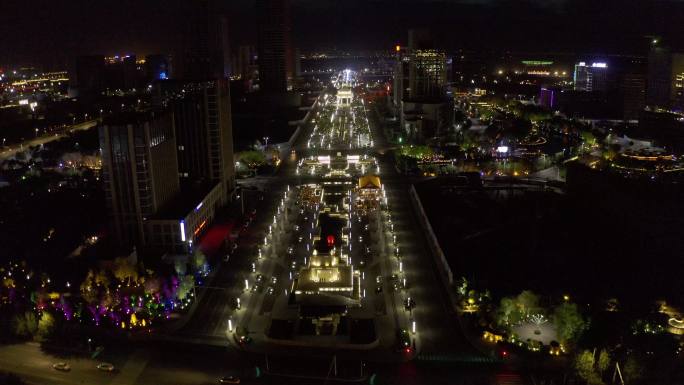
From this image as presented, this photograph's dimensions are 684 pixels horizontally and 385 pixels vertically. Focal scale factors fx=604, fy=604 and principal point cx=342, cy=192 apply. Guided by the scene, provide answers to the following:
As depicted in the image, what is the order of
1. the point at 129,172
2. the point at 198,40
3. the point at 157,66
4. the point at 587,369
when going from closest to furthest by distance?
the point at 587,369 < the point at 129,172 < the point at 198,40 < the point at 157,66

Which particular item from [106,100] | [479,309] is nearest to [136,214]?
[479,309]

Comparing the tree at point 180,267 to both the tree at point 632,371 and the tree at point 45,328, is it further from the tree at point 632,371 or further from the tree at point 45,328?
the tree at point 632,371

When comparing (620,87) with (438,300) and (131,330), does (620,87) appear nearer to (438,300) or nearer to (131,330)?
(438,300)

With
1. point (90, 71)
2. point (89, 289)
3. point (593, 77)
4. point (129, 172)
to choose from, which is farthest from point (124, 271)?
point (593, 77)

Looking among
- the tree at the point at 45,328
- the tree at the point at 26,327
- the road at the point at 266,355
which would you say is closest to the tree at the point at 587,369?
the road at the point at 266,355

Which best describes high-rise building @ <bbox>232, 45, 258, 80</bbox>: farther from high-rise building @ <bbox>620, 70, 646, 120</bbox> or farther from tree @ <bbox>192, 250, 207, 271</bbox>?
tree @ <bbox>192, 250, 207, 271</bbox>

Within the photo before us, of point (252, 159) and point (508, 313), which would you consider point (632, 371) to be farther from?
point (252, 159)
